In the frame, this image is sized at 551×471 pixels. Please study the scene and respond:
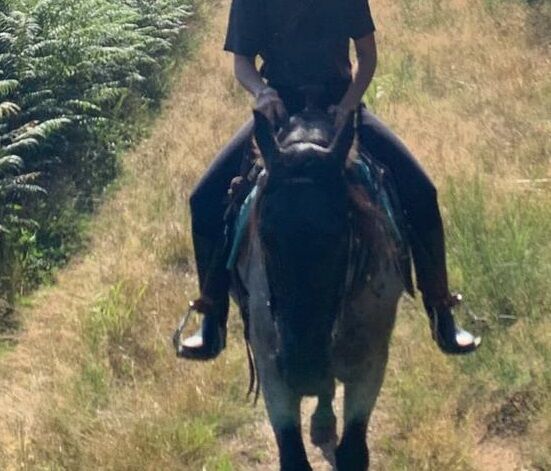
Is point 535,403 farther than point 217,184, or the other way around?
point 535,403

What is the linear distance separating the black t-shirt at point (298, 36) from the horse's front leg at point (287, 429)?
1.36 metres

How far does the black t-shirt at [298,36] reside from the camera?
4746 millimetres

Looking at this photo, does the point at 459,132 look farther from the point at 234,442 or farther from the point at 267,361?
the point at 267,361

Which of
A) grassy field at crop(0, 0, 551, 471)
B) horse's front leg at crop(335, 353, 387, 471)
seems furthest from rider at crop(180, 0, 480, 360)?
grassy field at crop(0, 0, 551, 471)

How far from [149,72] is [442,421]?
27.4ft

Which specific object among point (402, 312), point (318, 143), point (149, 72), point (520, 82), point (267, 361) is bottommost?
point (149, 72)

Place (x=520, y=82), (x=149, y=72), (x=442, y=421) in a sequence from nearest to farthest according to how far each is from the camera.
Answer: (x=442, y=421), (x=520, y=82), (x=149, y=72)

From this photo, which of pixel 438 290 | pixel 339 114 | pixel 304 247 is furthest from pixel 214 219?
pixel 304 247

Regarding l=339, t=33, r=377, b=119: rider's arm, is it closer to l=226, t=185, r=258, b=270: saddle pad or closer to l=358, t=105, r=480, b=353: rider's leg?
l=358, t=105, r=480, b=353: rider's leg

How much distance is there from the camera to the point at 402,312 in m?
6.84

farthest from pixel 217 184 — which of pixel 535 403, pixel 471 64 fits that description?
pixel 471 64

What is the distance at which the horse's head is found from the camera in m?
3.57

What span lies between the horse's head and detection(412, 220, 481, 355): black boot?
1.33 m

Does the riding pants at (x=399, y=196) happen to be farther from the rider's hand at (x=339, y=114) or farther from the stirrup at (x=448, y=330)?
the rider's hand at (x=339, y=114)
